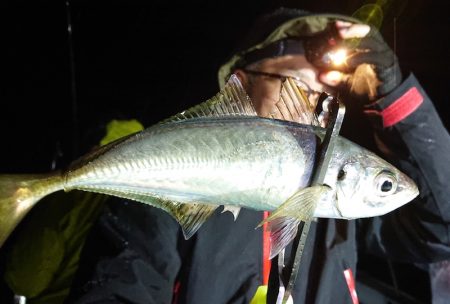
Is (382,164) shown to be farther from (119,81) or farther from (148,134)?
(119,81)

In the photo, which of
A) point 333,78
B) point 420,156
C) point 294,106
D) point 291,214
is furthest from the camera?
point 333,78

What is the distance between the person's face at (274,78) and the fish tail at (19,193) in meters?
1.10

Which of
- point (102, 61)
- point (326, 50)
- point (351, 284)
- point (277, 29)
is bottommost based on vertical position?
point (351, 284)

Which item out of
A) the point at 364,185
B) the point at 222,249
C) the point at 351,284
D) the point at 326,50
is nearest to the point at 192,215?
the point at 364,185

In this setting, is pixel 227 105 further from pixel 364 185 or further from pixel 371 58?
pixel 371 58

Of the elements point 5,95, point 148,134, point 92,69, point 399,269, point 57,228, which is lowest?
point 399,269

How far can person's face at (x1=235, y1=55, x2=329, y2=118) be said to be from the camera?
176cm

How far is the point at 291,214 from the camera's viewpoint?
0.65 metres

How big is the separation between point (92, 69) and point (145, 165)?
954cm

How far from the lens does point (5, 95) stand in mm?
8250

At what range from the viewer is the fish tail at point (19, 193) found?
77cm

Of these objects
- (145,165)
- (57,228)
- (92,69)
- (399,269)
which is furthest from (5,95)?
(145,165)

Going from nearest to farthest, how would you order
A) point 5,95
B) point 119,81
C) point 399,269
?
point 399,269, point 5,95, point 119,81

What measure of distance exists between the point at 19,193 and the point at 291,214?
0.56 metres
